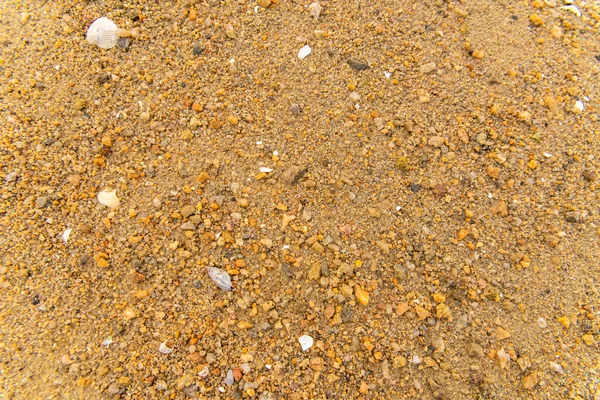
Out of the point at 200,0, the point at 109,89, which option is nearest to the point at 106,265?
the point at 109,89

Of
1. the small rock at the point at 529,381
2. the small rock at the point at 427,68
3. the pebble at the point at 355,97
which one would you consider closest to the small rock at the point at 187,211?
the pebble at the point at 355,97

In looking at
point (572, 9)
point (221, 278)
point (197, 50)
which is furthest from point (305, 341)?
point (572, 9)

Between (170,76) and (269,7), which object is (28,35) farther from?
(269,7)

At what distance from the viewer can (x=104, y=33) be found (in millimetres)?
1821

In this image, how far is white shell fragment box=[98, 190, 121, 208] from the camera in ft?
5.46

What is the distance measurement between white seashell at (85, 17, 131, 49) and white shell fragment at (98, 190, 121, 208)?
2.36 feet

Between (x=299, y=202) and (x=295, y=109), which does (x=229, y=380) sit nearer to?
(x=299, y=202)

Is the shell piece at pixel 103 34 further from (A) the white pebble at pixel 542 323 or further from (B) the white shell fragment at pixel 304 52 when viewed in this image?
(A) the white pebble at pixel 542 323

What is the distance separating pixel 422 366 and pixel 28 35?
2328 millimetres

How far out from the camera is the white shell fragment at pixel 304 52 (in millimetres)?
1857

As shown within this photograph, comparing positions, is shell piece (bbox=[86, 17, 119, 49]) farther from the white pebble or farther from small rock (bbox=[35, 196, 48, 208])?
the white pebble

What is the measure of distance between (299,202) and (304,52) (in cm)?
75

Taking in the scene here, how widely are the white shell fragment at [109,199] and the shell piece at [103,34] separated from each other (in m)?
0.72

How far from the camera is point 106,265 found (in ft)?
5.24
